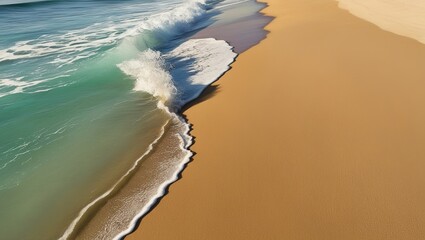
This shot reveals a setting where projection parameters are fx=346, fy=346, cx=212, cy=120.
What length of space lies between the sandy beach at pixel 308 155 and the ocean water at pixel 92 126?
0.46m

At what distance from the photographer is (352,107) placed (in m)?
5.91

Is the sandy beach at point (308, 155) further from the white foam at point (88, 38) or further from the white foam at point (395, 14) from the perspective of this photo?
the white foam at point (88, 38)

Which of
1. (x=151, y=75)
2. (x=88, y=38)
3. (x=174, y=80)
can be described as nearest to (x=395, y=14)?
(x=174, y=80)

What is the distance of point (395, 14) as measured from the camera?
12.9 meters

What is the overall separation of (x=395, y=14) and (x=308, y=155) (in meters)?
10.8

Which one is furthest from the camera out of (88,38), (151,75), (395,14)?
(88,38)

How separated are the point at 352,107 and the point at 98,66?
701 centimetres

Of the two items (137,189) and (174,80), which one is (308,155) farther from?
(174,80)

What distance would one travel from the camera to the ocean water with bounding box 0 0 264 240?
4184 mm

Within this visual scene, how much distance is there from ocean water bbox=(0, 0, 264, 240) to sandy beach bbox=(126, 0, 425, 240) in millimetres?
463

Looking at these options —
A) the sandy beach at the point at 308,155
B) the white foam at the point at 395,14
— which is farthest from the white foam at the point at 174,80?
the white foam at the point at 395,14

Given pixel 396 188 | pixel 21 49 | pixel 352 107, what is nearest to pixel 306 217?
pixel 396 188

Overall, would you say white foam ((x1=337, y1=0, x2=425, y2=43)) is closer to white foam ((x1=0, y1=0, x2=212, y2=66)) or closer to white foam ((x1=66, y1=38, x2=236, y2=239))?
white foam ((x1=66, y1=38, x2=236, y2=239))

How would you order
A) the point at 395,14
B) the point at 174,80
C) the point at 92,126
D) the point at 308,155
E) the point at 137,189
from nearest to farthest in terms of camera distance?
the point at 137,189
the point at 308,155
the point at 92,126
the point at 174,80
the point at 395,14
